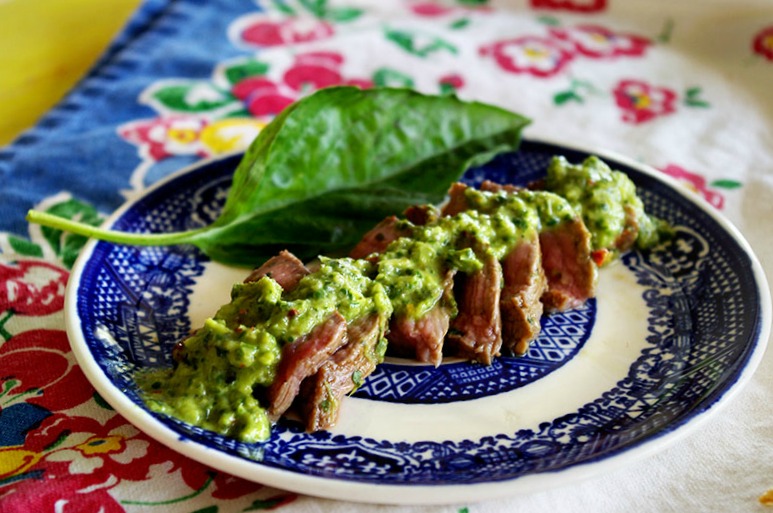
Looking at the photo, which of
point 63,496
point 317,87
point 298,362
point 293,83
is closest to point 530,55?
point 317,87

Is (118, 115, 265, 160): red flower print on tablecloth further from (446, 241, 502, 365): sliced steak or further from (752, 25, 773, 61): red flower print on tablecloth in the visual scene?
(752, 25, 773, 61): red flower print on tablecloth

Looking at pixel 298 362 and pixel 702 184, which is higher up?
pixel 298 362

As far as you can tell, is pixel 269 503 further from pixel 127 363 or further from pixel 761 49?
pixel 761 49

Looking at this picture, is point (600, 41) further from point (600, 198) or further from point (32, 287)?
point (32, 287)

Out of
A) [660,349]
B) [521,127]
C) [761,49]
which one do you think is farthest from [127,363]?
[761,49]

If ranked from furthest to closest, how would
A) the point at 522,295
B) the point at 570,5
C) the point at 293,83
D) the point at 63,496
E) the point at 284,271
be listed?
1. the point at 570,5
2. the point at 293,83
3. the point at 522,295
4. the point at 284,271
5. the point at 63,496

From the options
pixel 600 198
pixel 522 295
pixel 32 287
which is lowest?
pixel 32 287

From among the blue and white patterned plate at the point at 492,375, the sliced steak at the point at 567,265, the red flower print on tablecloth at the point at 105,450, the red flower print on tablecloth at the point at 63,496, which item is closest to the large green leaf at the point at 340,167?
the blue and white patterned plate at the point at 492,375

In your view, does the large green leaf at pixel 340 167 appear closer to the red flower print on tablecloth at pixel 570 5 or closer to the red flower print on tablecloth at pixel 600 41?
the red flower print on tablecloth at pixel 600 41
